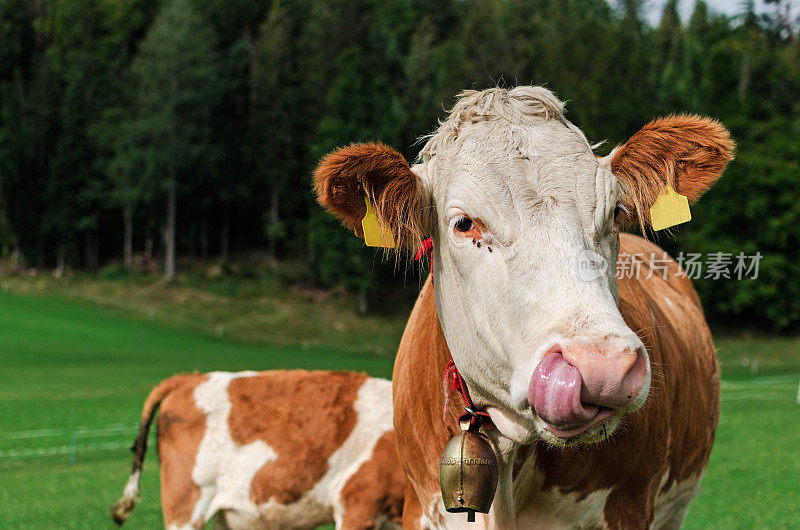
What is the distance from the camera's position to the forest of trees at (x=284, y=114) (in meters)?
39.5

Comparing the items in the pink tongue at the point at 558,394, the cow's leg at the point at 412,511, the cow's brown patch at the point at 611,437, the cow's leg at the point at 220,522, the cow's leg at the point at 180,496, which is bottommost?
the cow's leg at the point at 220,522

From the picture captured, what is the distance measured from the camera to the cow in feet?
7.02

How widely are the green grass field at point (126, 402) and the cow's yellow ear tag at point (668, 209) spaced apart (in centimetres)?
603

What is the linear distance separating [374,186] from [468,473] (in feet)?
3.36

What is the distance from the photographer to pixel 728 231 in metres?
40.6

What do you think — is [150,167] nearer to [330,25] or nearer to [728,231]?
[330,25]

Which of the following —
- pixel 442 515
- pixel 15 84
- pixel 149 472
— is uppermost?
pixel 15 84

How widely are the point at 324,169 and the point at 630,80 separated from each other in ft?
145

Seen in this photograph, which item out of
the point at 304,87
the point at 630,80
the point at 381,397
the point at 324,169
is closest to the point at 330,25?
the point at 304,87

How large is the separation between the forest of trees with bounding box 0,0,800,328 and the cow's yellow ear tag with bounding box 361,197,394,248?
33.7 meters

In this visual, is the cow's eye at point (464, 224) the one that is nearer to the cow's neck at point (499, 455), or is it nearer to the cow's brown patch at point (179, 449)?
the cow's neck at point (499, 455)

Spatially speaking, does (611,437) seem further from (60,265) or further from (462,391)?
(60,265)

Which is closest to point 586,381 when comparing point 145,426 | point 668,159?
point 668,159

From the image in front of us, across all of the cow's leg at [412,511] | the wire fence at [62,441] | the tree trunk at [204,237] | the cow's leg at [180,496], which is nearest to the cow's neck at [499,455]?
the cow's leg at [412,511]
